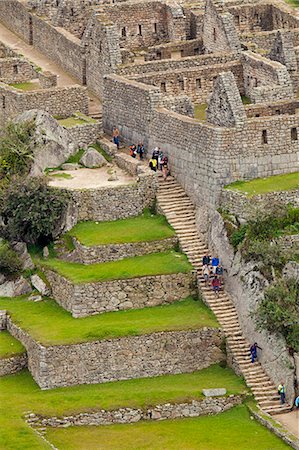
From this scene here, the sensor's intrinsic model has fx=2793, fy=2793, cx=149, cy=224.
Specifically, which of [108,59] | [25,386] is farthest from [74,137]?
[25,386]

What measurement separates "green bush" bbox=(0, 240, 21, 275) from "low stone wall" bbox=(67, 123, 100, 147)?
5.89m

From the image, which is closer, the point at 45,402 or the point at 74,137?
the point at 45,402

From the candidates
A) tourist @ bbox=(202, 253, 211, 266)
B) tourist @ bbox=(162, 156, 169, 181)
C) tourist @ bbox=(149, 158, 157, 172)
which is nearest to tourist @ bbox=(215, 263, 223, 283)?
tourist @ bbox=(202, 253, 211, 266)

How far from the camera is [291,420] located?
94.4 m

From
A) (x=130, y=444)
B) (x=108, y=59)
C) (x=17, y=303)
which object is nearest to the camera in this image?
(x=130, y=444)

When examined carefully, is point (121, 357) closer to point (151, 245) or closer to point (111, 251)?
point (111, 251)

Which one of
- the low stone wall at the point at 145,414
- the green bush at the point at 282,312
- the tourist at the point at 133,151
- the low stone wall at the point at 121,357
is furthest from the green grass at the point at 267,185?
the low stone wall at the point at 145,414

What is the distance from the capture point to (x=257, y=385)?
9631 cm

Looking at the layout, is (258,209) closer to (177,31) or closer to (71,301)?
(71,301)

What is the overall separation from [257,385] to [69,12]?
22.8 m

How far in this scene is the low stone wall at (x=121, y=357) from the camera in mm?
96125

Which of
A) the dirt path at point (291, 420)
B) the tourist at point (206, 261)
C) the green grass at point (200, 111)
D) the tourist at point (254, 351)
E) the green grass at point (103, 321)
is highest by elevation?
the green grass at point (200, 111)

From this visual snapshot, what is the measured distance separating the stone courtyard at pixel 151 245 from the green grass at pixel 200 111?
0.18m

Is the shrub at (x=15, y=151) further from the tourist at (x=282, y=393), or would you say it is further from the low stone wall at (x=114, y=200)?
the tourist at (x=282, y=393)
